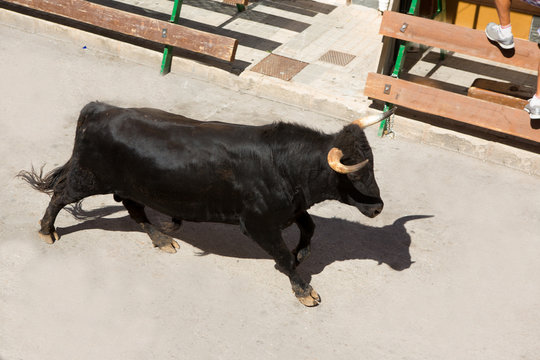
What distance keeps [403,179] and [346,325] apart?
226 cm

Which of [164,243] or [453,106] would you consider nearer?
[164,243]

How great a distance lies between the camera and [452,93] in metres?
8.52

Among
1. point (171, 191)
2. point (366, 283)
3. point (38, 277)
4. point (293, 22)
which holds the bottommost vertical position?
point (38, 277)

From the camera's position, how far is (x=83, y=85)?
9688 millimetres

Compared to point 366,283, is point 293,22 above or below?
above

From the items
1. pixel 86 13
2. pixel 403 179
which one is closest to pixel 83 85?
pixel 86 13

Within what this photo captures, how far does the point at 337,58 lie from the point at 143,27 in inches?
97.7

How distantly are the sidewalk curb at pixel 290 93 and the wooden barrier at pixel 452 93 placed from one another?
9.3 inches

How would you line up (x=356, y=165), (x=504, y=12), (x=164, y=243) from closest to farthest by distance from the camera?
(x=356, y=165), (x=164, y=243), (x=504, y=12)

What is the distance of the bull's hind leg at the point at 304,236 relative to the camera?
263 inches

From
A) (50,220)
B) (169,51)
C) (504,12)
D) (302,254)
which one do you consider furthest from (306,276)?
(169,51)

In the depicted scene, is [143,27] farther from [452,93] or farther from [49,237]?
[452,93]

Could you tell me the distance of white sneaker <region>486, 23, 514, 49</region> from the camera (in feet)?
26.9

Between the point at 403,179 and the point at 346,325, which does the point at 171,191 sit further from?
the point at 403,179
